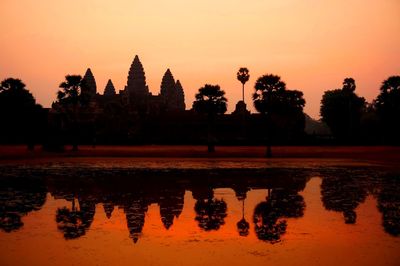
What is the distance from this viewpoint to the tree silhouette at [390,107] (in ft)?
233

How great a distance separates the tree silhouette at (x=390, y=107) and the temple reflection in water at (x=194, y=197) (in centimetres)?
4592

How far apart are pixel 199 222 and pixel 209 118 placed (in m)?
44.0

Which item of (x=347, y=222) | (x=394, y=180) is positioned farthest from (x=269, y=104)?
(x=347, y=222)

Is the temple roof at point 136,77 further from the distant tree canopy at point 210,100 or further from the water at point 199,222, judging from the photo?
the water at point 199,222

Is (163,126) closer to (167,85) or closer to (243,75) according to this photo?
(243,75)

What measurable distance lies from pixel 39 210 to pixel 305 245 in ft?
29.0

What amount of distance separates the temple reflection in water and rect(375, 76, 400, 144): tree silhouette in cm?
4592

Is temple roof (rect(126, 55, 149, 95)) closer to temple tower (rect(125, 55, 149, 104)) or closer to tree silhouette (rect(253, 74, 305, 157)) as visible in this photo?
temple tower (rect(125, 55, 149, 104))

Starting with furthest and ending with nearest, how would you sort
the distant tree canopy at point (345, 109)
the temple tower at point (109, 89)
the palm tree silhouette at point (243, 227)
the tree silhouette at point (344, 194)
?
the temple tower at point (109, 89)
the distant tree canopy at point (345, 109)
the tree silhouette at point (344, 194)
the palm tree silhouette at point (243, 227)

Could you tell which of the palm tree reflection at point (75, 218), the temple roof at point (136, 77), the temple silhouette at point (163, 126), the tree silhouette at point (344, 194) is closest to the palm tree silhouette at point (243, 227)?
the tree silhouette at point (344, 194)

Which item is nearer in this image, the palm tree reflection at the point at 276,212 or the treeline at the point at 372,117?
the palm tree reflection at the point at 276,212

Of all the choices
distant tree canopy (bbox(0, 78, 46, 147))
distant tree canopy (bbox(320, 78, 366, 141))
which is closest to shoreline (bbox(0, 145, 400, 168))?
distant tree canopy (bbox(0, 78, 46, 147))

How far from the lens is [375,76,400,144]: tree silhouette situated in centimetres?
7112

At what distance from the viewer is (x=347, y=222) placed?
13938 millimetres
